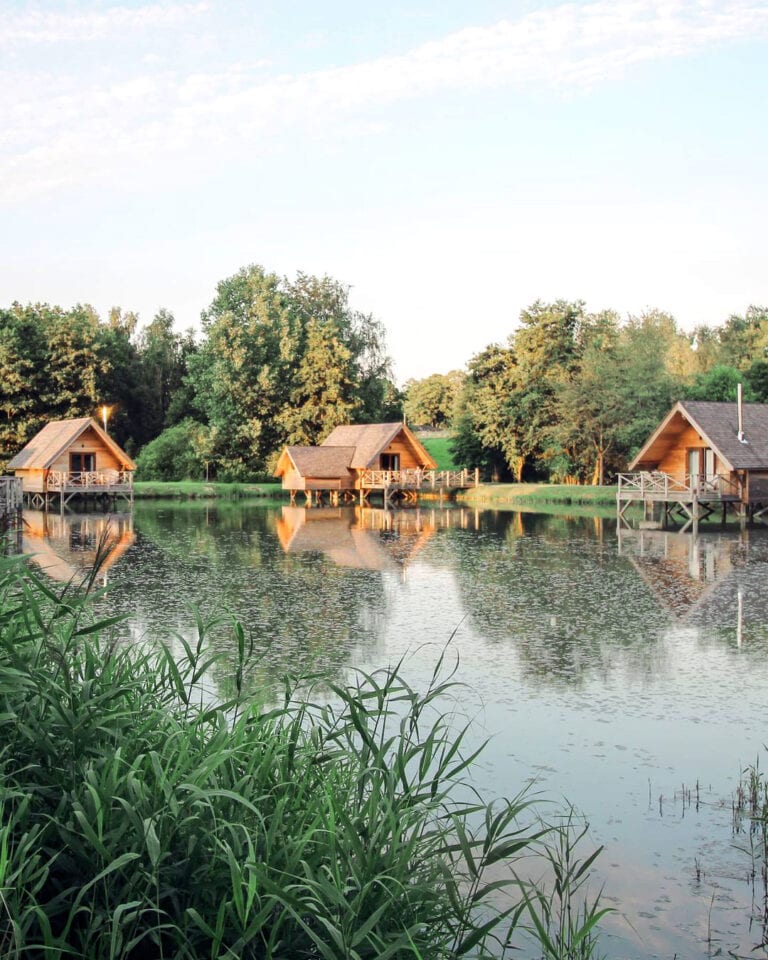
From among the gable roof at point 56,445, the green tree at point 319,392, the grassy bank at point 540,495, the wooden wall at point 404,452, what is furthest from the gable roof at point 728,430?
the green tree at point 319,392

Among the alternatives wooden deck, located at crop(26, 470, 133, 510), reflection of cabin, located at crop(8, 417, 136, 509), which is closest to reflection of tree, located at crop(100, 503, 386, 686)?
wooden deck, located at crop(26, 470, 133, 510)

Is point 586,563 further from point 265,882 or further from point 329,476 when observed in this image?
point 329,476

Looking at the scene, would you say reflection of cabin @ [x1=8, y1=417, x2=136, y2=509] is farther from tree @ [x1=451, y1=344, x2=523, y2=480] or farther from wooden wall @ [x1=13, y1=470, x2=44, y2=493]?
tree @ [x1=451, y1=344, x2=523, y2=480]

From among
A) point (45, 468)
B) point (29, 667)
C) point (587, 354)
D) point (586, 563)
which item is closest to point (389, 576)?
point (586, 563)

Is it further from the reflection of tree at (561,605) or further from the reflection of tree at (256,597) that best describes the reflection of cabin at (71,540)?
the reflection of tree at (561,605)

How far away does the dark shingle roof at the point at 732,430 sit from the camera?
A: 31484mm

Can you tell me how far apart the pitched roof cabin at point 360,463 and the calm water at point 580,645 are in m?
20.0

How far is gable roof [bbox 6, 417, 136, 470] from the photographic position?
43969 mm

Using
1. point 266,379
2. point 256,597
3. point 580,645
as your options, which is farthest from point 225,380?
point 580,645

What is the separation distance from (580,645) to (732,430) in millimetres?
22881

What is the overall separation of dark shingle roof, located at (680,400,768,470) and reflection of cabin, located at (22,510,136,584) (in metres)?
17.8

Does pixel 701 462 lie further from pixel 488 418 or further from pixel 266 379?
pixel 266 379

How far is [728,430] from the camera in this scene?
108 ft

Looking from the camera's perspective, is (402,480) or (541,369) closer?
(402,480)
